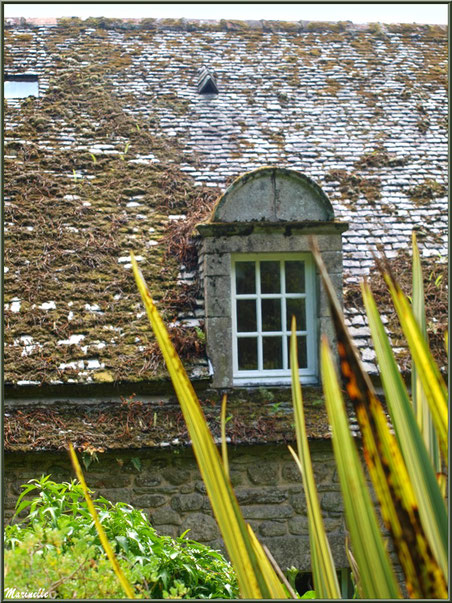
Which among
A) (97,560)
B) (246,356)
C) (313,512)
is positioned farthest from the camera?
(246,356)

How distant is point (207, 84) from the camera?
8297mm

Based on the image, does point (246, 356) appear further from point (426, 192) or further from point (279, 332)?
point (426, 192)

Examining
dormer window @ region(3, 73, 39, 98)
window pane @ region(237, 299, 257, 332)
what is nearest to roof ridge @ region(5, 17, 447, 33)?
dormer window @ region(3, 73, 39, 98)

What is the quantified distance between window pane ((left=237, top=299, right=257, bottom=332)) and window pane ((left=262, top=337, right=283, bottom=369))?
0.17 meters

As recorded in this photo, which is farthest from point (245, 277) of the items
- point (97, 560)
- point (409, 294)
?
point (97, 560)

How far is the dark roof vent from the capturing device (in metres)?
8.27

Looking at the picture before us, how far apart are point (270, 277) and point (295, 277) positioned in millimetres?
251

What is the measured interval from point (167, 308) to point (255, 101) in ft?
12.3

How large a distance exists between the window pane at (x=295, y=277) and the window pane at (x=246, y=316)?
1.27 ft

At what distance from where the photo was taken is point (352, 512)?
112 cm

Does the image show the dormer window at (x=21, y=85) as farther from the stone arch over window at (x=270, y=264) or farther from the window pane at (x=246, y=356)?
the window pane at (x=246, y=356)

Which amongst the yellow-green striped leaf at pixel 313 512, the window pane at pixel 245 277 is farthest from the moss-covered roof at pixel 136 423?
the yellow-green striped leaf at pixel 313 512

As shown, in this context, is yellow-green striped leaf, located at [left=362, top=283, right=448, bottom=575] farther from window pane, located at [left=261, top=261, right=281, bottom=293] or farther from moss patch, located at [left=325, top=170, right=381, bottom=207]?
moss patch, located at [left=325, top=170, right=381, bottom=207]

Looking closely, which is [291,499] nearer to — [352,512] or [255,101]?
[352,512]
